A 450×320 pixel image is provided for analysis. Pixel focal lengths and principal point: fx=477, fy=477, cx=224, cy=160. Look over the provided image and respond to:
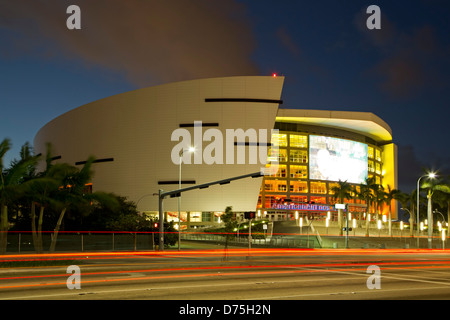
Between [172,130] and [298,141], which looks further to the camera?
[298,141]

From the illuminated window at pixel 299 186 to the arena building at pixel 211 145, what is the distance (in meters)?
0.28

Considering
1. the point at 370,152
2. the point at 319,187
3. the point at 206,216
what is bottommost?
the point at 206,216

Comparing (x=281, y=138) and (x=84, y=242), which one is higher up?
(x=281, y=138)

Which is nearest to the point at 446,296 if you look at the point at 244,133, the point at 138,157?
the point at 244,133

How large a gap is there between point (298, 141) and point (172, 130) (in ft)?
123

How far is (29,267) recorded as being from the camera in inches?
952

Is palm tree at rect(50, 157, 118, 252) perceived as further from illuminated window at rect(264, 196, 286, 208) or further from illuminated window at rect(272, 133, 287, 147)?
illuminated window at rect(272, 133, 287, 147)

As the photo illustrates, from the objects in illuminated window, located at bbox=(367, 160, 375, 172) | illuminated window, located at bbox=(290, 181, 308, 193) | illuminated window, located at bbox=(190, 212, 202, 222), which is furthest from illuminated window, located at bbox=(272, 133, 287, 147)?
illuminated window, located at bbox=(367, 160, 375, 172)

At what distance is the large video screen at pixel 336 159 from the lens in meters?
135

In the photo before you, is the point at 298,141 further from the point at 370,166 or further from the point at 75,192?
the point at 75,192

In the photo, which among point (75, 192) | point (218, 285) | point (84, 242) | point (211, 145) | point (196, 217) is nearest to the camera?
point (218, 285)

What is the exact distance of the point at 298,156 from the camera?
134 meters

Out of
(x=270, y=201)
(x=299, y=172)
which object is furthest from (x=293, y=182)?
(x=270, y=201)
